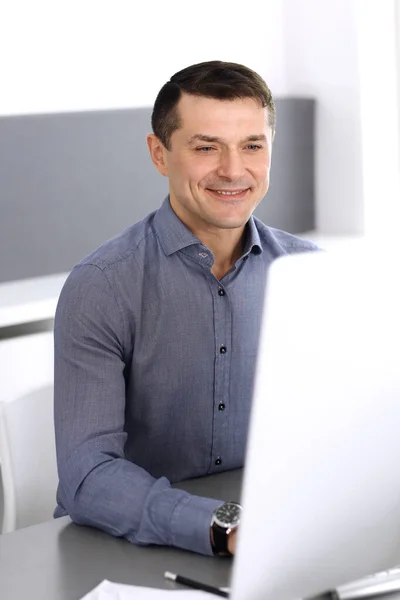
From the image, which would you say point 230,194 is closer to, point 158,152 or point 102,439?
point 158,152

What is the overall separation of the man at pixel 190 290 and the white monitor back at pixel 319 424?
0.65 m

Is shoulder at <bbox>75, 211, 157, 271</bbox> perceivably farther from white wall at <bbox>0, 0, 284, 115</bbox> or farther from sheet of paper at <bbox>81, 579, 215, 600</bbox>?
white wall at <bbox>0, 0, 284, 115</bbox>

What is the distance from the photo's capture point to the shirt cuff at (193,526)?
1265 millimetres

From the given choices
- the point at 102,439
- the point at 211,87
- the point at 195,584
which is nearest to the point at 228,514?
the point at 195,584

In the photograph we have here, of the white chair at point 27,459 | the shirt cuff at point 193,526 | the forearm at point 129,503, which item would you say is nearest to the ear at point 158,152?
the white chair at point 27,459

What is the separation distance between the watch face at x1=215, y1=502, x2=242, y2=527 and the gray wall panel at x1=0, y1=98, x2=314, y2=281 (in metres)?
1.92

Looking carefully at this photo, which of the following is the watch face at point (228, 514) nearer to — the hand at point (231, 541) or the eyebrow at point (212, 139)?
the hand at point (231, 541)

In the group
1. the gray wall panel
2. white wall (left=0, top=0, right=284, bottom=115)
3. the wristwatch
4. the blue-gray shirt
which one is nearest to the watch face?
the wristwatch

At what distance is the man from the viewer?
5.52ft

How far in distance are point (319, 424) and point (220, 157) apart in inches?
35.0

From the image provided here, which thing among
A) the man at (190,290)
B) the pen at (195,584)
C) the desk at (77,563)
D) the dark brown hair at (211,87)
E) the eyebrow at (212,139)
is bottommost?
the desk at (77,563)

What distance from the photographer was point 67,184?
3.19m

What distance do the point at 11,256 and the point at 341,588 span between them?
2202mm

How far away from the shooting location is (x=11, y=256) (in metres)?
3.10
